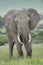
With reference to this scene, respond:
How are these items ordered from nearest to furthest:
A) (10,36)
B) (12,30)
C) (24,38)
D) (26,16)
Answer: (24,38), (26,16), (12,30), (10,36)

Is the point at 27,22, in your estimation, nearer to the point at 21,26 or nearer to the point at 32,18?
the point at 21,26

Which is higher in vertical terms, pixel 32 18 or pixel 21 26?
pixel 32 18

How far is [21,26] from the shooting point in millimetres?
9469

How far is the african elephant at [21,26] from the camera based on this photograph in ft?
30.8

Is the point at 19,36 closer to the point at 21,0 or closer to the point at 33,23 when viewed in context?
the point at 33,23

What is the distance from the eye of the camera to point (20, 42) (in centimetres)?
976

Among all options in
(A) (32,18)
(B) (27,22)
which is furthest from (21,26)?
(A) (32,18)

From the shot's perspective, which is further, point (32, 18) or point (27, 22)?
point (32, 18)

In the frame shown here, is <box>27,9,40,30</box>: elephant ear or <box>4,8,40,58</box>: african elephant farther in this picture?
<box>27,9,40,30</box>: elephant ear

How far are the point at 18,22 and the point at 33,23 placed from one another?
0.85 m

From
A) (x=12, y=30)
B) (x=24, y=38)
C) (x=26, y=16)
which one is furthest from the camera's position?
(x=12, y=30)

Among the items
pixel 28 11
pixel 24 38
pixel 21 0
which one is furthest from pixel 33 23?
pixel 21 0

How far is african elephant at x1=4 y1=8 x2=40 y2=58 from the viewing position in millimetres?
9391

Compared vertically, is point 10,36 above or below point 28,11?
below
